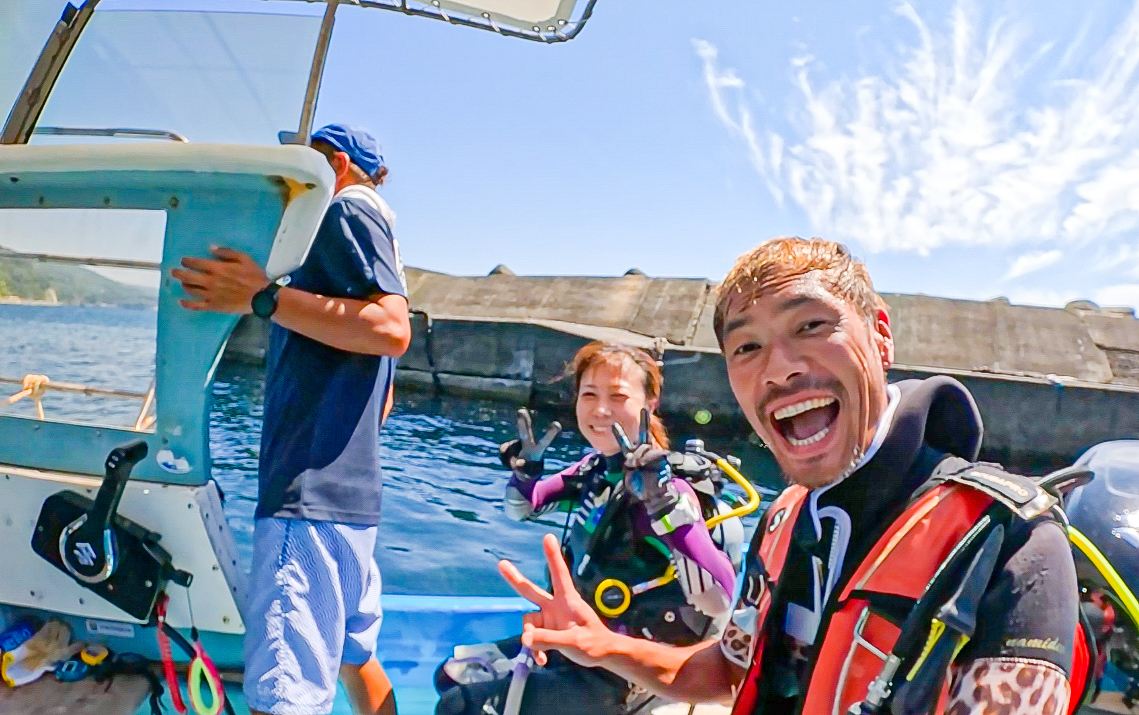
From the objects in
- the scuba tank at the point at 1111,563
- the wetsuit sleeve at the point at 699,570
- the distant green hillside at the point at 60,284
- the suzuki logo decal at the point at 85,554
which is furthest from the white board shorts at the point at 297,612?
the scuba tank at the point at 1111,563

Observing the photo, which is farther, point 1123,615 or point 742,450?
point 742,450

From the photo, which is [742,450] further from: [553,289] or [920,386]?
[920,386]

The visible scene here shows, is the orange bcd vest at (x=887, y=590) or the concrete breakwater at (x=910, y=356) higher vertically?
the concrete breakwater at (x=910, y=356)

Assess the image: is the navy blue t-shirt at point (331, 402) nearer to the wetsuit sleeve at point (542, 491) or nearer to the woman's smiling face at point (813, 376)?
the wetsuit sleeve at point (542, 491)

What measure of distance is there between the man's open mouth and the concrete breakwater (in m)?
14.6

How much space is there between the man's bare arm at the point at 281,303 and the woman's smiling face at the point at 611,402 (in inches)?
39.5

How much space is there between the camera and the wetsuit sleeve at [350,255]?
1.93m

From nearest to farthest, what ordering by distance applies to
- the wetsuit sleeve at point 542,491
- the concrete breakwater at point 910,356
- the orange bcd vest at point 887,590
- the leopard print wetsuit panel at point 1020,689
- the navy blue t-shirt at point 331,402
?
1. the leopard print wetsuit panel at point 1020,689
2. the orange bcd vest at point 887,590
3. the navy blue t-shirt at point 331,402
4. the wetsuit sleeve at point 542,491
5. the concrete breakwater at point 910,356

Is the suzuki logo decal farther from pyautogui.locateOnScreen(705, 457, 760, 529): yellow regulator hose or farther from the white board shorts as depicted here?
Result: pyautogui.locateOnScreen(705, 457, 760, 529): yellow regulator hose

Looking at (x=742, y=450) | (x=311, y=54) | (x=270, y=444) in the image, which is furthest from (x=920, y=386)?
(x=742, y=450)

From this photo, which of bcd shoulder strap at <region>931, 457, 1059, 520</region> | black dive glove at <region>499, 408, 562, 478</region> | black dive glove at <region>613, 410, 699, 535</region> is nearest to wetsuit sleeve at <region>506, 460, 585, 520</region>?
black dive glove at <region>499, 408, 562, 478</region>

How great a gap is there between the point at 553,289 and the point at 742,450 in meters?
11.5

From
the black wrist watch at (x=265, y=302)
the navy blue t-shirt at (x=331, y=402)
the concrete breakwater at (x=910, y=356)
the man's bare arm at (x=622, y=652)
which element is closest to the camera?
the man's bare arm at (x=622, y=652)

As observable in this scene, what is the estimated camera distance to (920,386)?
1337mm
